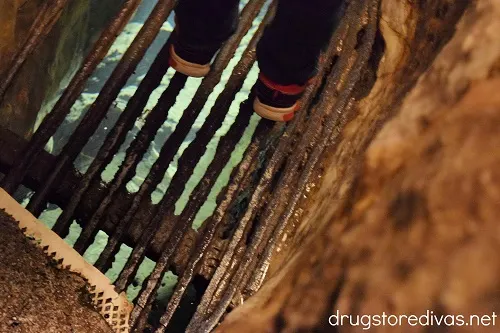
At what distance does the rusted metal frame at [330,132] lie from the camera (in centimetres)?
158

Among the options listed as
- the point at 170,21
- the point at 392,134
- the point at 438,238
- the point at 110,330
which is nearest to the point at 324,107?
the point at 110,330

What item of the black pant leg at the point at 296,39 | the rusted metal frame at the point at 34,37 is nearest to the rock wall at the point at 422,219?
the black pant leg at the point at 296,39

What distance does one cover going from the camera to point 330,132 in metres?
1.79

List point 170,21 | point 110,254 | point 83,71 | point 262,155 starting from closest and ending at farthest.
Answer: point 110,254 < point 83,71 < point 262,155 < point 170,21

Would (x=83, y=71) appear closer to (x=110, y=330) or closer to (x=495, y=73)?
(x=110, y=330)

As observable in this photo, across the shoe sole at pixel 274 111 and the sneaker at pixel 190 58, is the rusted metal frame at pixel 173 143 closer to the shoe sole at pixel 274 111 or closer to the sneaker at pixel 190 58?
the sneaker at pixel 190 58

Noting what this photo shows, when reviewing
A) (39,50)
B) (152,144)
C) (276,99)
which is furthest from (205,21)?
(152,144)

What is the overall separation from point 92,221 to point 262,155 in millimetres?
741

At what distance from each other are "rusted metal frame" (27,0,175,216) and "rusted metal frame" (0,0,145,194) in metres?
0.08

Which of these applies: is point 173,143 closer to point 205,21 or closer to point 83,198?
point 83,198

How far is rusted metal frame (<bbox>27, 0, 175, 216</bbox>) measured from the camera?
1.68 meters

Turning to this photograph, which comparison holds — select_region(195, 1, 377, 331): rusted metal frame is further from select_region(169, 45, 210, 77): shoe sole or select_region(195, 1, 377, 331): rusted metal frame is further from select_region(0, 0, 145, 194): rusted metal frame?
select_region(0, 0, 145, 194): rusted metal frame

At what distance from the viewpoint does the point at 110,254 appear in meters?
1.67

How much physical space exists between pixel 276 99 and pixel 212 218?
0.52m
